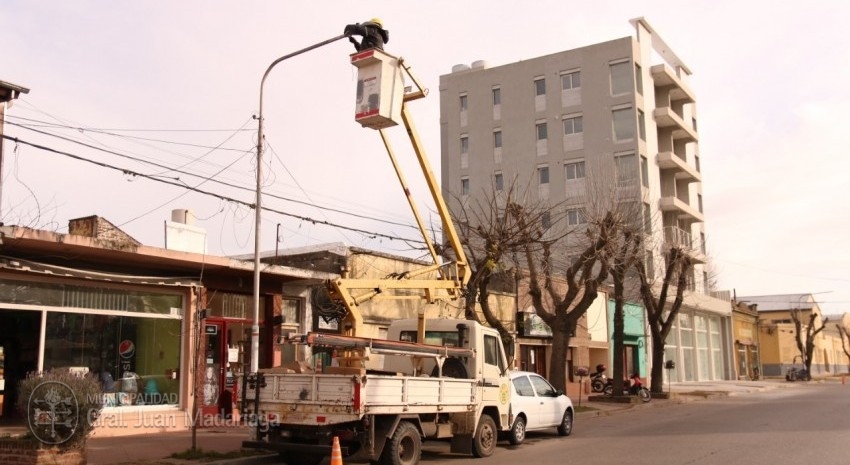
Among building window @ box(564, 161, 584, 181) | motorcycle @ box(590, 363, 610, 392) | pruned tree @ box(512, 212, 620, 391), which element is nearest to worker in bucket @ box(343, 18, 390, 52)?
pruned tree @ box(512, 212, 620, 391)

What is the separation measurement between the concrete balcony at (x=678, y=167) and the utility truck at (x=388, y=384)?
36.9 metres

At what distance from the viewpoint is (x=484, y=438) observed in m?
13.3

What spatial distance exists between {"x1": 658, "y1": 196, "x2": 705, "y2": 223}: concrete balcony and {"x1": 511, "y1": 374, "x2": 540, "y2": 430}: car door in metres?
35.5

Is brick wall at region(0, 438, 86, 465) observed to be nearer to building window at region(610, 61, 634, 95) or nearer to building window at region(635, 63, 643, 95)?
building window at region(610, 61, 634, 95)

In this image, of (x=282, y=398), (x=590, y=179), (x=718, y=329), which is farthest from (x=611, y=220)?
(x=718, y=329)

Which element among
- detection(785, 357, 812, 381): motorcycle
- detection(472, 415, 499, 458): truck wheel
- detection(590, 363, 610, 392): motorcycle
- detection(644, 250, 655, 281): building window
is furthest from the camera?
detection(785, 357, 812, 381): motorcycle

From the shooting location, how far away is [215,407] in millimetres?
17609

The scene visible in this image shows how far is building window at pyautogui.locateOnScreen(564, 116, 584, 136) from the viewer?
48250mm

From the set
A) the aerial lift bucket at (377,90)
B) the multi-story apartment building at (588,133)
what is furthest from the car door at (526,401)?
the multi-story apartment building at (588,133)

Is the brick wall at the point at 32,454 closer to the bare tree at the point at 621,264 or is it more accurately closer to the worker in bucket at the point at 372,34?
the worker in bucket at the point at 372,34

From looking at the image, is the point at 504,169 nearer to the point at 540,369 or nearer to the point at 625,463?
the point at 540,369

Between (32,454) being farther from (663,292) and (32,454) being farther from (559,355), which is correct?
(663,292)

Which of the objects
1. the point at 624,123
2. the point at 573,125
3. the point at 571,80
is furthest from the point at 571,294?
the point at 571,80

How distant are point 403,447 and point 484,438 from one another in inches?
95.6
